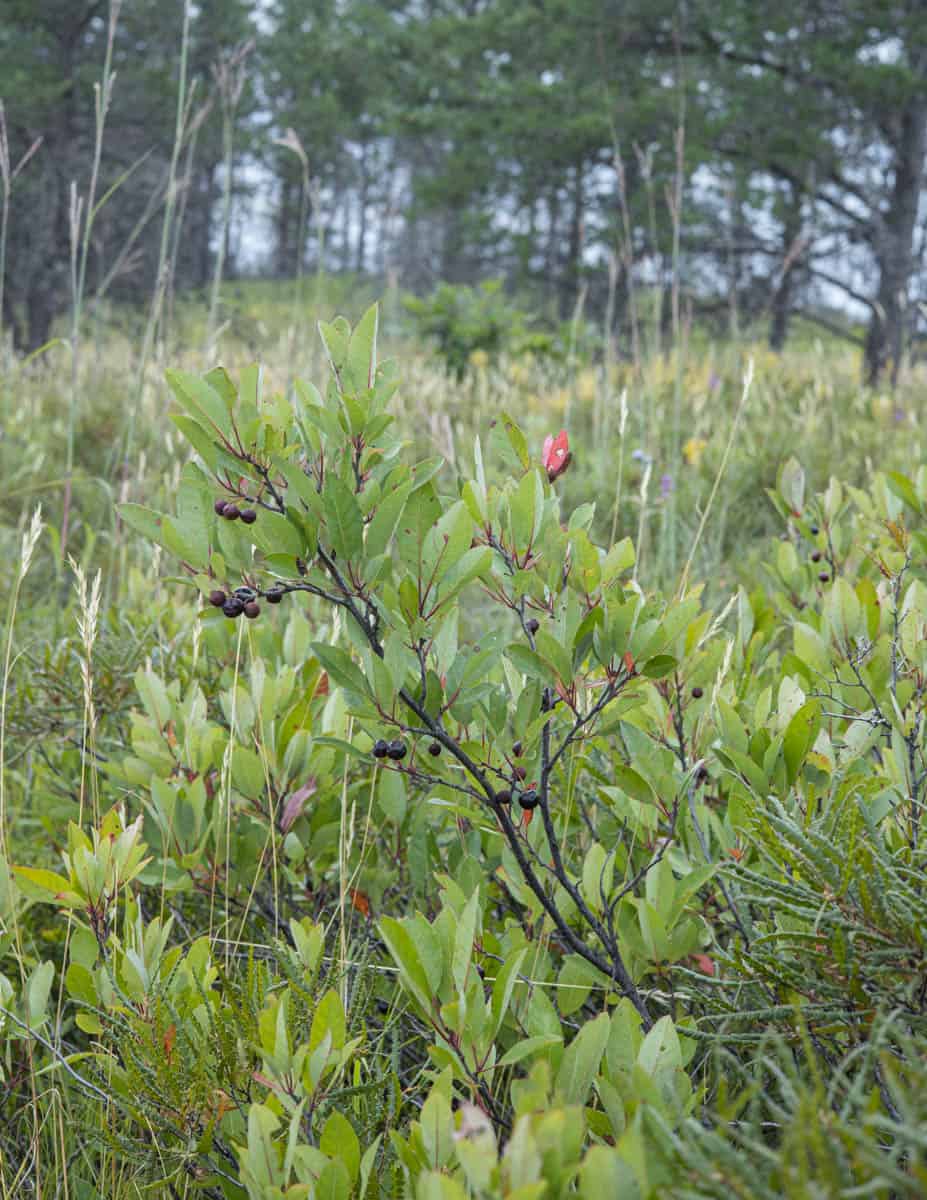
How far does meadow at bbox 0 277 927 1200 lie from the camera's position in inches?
24.1

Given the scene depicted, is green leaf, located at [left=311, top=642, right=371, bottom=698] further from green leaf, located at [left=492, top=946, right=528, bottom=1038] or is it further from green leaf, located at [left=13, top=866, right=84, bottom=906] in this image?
green leaf, located at [left=13, top=866, right=84, bottom=906]

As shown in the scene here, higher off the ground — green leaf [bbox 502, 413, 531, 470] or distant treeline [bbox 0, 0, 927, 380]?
distant treeline [bbox 0, 0, 927, 380]

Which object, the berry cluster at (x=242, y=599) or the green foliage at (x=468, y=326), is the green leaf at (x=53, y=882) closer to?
the berry cluster at (x=242, y=599)

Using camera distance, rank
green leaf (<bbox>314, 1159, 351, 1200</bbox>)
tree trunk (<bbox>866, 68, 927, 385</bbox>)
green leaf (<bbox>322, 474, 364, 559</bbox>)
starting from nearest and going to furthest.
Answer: green leaf (<bbox>314, 1159, 351, 1200</bbox>), green leaf (<bbox>322, 474, 364, 559</bbox>), tree trunk (<bbox>866, 68, 927, 385</bbox>)

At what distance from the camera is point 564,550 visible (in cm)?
82

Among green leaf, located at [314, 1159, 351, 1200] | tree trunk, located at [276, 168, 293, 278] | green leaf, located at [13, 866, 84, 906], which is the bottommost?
green leaf, located at [314, 1159, 351, 1200]

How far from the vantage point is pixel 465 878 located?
89 centimetres

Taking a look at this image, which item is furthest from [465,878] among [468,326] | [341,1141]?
[468,326]

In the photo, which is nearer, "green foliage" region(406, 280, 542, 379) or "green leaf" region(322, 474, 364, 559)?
"green leaf" region(322, 474, 364, 559)

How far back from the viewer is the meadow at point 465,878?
2.01ft

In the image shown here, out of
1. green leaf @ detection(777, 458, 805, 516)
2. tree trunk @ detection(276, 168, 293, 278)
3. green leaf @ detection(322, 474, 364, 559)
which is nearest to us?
green leaf @ detection(322, 474, 364, 559)

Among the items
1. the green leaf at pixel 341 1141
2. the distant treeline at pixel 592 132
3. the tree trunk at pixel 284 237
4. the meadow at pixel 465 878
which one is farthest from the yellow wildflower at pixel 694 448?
the tree trunk at pixel 284 237

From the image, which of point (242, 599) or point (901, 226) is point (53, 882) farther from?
point (901, 226)

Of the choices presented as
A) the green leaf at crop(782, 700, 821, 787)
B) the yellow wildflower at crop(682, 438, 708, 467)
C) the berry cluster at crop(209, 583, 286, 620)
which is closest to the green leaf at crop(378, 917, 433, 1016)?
the berry cluster at crop(209, 583, 286, 620)
